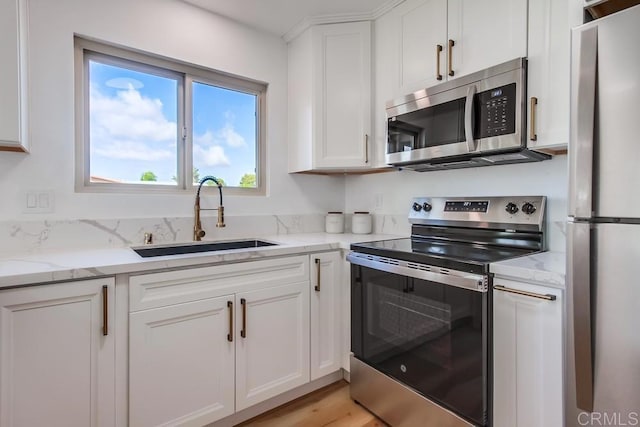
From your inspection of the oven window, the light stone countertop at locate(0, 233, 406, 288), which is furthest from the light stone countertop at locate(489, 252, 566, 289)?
the light stone countertop at locate(0, 233, 406, 288)

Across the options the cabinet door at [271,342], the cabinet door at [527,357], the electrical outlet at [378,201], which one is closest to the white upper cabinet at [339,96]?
the electrical outlet at [378,201]

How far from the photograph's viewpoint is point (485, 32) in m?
1.56

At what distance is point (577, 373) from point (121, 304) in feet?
5.32

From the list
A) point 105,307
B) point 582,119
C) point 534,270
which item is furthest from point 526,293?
point 105,307

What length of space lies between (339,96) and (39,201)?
1.79m

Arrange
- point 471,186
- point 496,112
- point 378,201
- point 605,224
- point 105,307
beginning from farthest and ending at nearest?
point 378,201, point 471,186, point 496,112, point 105,307, point 605,224

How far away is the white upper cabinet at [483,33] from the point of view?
1454 millimetres

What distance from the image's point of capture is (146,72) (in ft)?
6.46

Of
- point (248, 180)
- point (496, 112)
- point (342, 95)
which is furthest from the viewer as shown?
point (248, 180)

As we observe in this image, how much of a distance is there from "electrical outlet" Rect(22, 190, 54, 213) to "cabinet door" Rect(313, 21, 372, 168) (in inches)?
58.1

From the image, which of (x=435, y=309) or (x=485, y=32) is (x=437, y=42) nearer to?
(x=485, y=32)

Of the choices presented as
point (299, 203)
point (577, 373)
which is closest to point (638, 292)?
point (577, 373)

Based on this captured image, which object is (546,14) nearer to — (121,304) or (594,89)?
(594,89)

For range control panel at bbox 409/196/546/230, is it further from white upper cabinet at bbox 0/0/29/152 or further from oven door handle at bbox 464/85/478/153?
white upper cabinet at bbox 0/0/29/152
